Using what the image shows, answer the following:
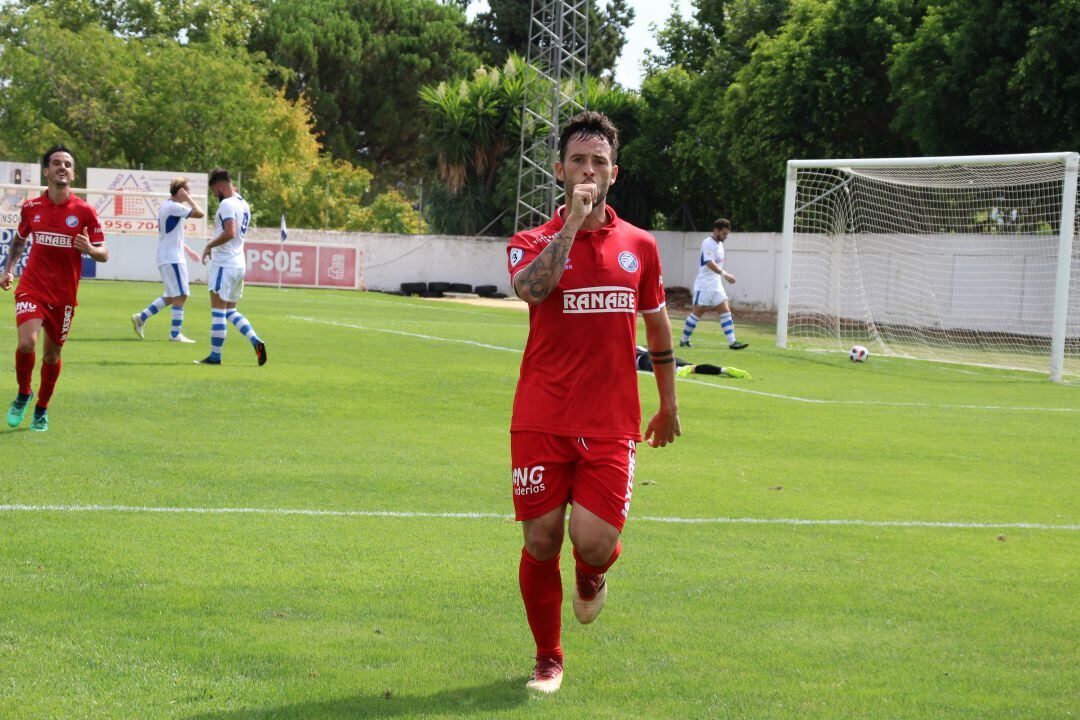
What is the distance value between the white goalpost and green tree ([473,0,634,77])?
40.9 meters

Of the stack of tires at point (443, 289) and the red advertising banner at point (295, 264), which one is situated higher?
the red advertising banner at point (295, 264)

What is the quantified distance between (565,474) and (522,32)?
223 ft

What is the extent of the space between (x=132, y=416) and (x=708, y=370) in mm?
8843

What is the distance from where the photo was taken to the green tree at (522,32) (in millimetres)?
69812

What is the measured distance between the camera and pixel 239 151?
56.4 metres

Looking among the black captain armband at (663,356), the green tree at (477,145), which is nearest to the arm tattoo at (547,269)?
the black captain armband at (663,356)

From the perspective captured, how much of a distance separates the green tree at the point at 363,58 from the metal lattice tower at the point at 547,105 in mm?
21334

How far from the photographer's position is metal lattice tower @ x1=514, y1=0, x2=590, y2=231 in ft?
144

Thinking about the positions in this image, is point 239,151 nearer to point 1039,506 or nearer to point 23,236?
point 23,236

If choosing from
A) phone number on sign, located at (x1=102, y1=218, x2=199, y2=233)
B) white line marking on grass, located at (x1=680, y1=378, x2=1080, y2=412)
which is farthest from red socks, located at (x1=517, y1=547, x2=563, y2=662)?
→ phone number on sign, located at (x1=102, y1=218, x2=199, y2=233)

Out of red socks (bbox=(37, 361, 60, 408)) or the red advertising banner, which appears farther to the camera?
the red advertising banner

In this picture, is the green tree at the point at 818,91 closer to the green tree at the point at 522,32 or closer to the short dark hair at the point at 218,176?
the short dark hair at the point at 218,176

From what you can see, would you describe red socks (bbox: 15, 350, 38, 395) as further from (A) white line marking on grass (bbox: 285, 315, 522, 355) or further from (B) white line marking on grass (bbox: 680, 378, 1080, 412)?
(A) white line marking on grass (bbox: 285, 315, 522, 355)

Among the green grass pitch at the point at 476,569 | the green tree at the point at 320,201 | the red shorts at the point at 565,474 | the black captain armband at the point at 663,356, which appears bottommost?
the green grass pitch at the point at 476,569
